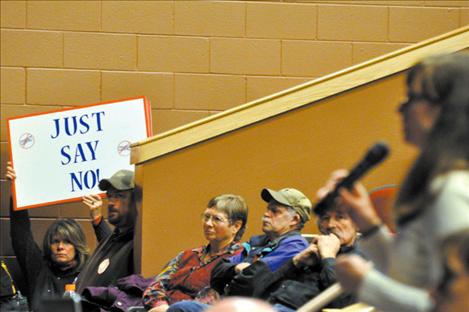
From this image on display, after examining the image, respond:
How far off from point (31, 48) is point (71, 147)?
1.07m

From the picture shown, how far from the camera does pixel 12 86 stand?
29.0ft

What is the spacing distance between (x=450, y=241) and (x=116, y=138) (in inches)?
215

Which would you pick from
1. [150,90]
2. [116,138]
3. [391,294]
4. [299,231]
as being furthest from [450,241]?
[150,90]

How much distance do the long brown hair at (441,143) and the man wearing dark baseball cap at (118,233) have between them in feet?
15.4

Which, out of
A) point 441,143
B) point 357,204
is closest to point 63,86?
point 357,204

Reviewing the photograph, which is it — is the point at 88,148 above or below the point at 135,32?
below

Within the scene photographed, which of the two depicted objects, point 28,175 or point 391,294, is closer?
point 391,294

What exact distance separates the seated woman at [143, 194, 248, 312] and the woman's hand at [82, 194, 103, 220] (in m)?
1.53

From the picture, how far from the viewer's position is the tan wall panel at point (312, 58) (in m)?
8.98

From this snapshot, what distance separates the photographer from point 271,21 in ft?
29.6

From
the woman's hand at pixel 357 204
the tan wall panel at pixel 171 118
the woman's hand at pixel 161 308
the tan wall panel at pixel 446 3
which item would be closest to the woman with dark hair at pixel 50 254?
the tan wall panel at pixel 171 118

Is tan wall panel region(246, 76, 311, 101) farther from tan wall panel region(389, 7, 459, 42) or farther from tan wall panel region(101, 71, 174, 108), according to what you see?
tan wall panel region(389, 7, 459, 42)

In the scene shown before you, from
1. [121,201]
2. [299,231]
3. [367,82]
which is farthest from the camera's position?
[121,201]

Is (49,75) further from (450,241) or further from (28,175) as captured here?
(450,241)
